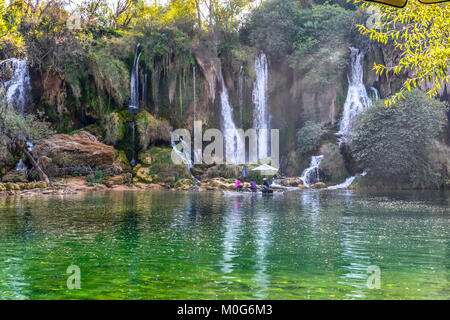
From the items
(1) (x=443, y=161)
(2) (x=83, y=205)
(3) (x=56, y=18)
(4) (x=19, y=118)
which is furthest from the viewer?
(1) (x=443, y=161)

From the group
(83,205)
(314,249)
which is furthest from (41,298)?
(83,205)

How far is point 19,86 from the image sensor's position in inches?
1264

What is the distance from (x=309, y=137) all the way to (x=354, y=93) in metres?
6.84

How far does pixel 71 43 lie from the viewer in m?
32.9

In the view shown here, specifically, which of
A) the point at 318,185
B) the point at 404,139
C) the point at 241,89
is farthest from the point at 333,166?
the point at 241,89

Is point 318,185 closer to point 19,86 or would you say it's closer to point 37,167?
point 37,167

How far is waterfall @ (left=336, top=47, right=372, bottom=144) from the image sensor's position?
1569 inches

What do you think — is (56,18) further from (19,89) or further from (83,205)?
(83,205)

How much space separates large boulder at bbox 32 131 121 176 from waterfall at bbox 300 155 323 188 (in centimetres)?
1475

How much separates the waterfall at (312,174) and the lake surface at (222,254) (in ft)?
64.4

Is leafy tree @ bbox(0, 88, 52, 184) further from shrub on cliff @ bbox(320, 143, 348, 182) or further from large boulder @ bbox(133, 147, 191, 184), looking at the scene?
shrub on cliff @ bbox(320, 143, 348, 182)

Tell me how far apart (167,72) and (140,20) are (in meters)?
5.05

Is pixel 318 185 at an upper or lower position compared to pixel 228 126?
lower

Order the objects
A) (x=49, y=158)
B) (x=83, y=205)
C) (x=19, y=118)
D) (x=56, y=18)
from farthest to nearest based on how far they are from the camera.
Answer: (x=56, y=18) → (x=49, y=158) → (x=19, y=118) → (x=83, y=205)
